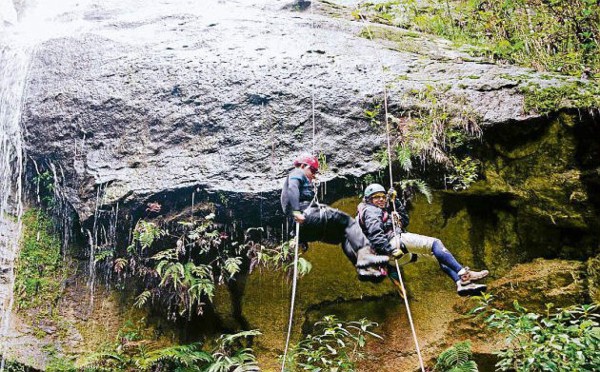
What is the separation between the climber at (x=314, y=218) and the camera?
5.58 metres

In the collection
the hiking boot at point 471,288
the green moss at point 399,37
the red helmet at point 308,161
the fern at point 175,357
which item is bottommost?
the fern at point 175,357

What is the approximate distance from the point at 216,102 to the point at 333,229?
106 inches

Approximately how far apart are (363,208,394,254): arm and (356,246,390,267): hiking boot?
83 mm

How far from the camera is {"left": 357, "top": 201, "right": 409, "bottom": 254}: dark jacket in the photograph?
17.6 ft

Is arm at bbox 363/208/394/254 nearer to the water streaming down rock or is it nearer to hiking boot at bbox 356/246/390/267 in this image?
hiking boot at bbox 356/246/390/267

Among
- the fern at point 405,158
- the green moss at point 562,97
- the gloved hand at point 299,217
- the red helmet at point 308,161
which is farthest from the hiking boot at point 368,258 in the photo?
the green moss at point 562,97

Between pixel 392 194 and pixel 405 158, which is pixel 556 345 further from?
pixel 405 158

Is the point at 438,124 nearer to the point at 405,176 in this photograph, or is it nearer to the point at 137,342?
the point at 405,176

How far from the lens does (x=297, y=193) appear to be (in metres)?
5.68

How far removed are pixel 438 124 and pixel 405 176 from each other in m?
0.81

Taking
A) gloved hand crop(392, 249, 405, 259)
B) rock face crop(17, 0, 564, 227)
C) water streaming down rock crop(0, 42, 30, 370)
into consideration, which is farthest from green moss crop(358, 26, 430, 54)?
water streaming down rock crop(0, 42, 30, 370)

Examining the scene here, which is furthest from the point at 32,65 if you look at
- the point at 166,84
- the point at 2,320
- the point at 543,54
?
the point at 543,54

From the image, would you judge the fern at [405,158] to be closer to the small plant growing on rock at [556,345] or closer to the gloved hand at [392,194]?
the gloved hand at [392,194]

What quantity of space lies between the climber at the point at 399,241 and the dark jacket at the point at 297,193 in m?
0.62
